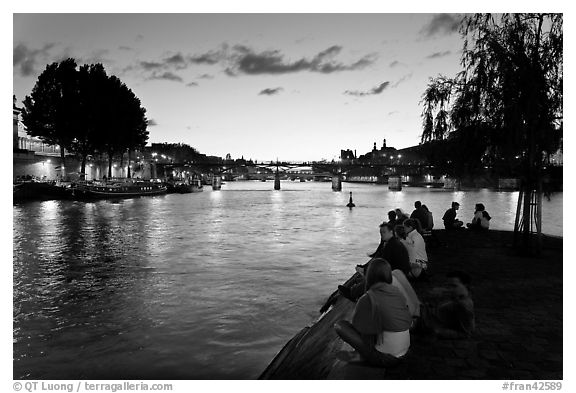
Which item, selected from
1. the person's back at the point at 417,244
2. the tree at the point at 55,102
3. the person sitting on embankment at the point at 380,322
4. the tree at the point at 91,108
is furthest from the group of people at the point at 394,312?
the tree at the point at 55,102

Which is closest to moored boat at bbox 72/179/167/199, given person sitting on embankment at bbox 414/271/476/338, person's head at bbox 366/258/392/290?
person sitting on embankment at bbox 414/271/476/338

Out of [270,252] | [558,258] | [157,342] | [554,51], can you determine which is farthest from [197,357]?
[270,252]

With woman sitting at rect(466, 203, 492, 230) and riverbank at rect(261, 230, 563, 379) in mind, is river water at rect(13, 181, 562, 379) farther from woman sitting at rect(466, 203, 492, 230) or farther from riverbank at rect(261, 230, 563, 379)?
woman sitting at rect(466, 203, 492, 230)

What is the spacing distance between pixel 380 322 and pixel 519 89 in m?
10.8

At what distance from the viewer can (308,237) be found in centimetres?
3269

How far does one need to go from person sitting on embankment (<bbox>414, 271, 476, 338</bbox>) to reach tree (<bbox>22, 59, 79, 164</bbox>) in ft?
239

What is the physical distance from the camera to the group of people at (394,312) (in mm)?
5832

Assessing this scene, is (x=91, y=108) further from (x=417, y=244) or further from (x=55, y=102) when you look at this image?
(x=417, y=244)

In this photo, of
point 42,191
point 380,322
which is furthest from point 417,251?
point 42,191

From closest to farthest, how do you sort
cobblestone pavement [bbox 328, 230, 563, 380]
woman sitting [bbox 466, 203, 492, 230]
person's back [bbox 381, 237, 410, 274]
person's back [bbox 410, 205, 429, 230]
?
1. cobblestone pavement [bbox 328, 230, 563, 380]
2. person's back [bbox 381, 237, 410, 274]
3. person's back [bbox 410, 205, 429, 230]
4. woman sitting [bbox 466, 203, 492, 230]

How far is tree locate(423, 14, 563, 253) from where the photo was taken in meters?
13.5
